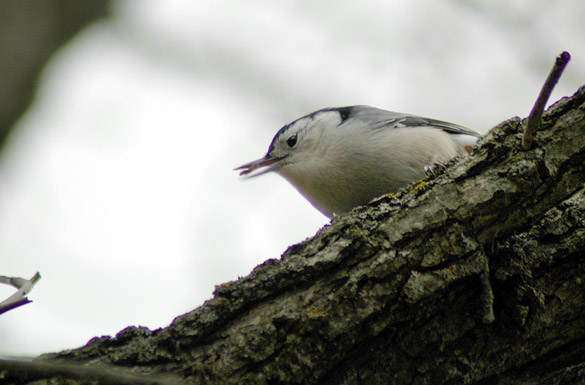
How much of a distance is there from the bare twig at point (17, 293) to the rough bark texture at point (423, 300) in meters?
0.17

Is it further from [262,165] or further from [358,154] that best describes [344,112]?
[358,154]

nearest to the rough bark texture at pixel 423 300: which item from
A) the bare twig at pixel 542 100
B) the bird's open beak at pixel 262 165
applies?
the bare twig at pixel 542 100

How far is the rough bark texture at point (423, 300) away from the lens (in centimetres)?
129

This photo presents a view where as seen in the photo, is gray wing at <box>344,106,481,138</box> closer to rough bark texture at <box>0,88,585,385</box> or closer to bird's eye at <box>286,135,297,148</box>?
bird's eye at <box>286,135,297,148</box>

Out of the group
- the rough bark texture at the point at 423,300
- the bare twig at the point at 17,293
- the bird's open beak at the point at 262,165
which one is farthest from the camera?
the bird's open beak at the point at 262,165

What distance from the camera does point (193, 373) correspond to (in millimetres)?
1262

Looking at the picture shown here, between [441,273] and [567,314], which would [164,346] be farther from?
[567,314]

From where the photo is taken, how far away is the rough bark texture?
1.29 m

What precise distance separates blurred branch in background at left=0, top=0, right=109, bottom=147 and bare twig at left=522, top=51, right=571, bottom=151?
5.63 ft

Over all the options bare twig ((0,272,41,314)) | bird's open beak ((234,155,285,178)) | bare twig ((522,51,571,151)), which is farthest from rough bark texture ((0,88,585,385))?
bird's open beak ((234,155,285,178))

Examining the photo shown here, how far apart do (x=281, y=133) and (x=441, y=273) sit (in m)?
1.56

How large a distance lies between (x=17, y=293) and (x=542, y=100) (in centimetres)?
120

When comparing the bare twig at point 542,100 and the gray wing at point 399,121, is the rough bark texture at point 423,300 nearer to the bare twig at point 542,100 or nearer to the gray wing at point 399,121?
the bare twig at point 542,100

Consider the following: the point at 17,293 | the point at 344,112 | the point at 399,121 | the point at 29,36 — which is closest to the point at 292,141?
the point at 344,112
